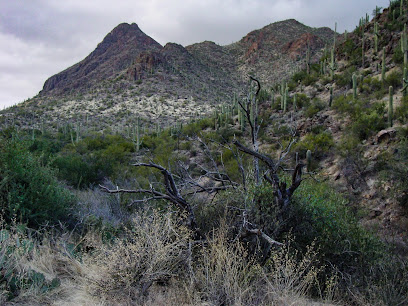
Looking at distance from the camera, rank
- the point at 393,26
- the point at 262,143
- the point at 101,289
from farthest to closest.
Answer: the point at 393,26, the point at 262,143, the point at 101,289

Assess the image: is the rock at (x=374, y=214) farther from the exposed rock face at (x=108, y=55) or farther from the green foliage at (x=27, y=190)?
the exposed rock face at (x=108, y=55)

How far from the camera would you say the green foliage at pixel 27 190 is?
21.2 feet

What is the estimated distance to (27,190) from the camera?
672 cm

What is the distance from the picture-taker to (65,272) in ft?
17.3

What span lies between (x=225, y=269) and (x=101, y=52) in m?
99.4

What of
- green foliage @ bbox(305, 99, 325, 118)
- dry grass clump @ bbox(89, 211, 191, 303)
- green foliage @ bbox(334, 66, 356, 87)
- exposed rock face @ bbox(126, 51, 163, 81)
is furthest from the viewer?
exposed rock face @ bbox(126, 51, 163, 81)

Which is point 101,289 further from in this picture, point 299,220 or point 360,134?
point 360,134

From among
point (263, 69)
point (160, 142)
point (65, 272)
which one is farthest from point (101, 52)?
point (65, 272)

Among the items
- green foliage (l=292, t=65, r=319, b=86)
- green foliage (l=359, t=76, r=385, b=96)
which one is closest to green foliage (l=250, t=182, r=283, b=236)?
green foliage (l=359, t=76, r=385, b=96)

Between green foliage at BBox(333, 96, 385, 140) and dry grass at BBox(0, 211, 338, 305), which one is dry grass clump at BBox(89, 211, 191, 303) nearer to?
dry grass at BBox(0, 211, 338, 305)

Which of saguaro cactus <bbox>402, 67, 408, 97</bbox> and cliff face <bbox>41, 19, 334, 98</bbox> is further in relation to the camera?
cliff face <bbox>41, 19, 334, 98</bbox>

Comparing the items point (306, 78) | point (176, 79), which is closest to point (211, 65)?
point (176, 79)

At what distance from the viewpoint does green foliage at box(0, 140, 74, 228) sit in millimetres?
6465

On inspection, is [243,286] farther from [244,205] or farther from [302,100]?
[302,100]
